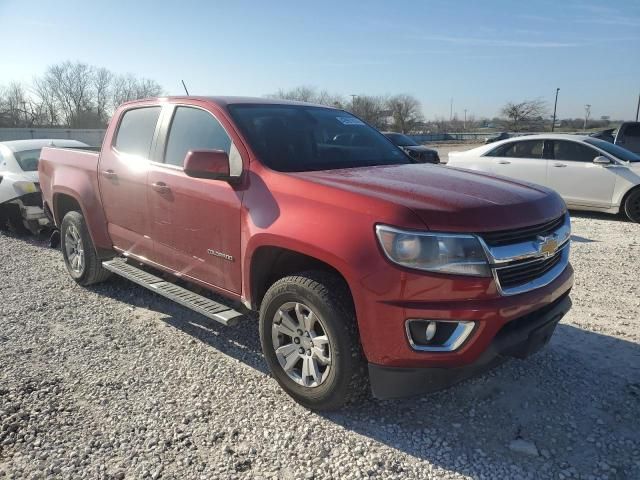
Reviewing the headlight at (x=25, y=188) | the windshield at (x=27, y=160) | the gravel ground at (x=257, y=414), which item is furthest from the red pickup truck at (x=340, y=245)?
the windshield at (x=27, y=160)

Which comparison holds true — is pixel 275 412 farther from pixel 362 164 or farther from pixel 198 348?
pixel 362 164

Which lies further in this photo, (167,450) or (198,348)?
(198,348)

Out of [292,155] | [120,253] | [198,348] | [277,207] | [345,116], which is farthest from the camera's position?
[120,253]

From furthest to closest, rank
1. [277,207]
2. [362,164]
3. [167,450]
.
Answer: [362,164] → [277,207] → [167,450]

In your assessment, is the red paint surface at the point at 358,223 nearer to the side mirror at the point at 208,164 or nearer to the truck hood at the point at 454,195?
the truck hood at the point at 454,195

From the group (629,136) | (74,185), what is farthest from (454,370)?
(629,136)

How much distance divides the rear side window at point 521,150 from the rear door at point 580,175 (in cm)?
30

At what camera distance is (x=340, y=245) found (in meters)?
2.69

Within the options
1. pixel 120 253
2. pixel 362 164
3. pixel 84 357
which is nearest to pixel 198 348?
pixel 84 357

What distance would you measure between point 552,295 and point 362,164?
1.59 meters

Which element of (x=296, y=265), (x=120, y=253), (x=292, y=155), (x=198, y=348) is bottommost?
(x=198, y=348)

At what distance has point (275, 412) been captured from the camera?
10.3 feet

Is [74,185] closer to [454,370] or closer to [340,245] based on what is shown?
[340,245]

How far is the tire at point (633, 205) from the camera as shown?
8.66 metres
